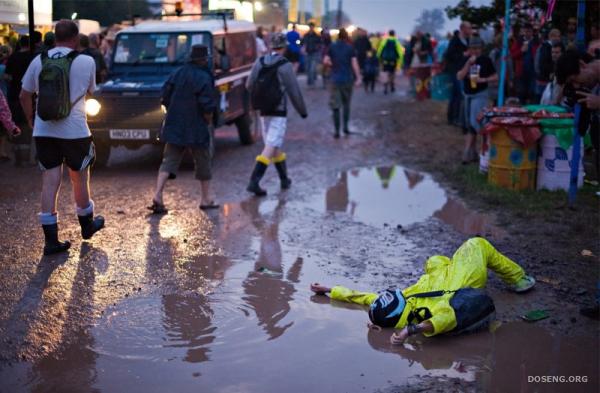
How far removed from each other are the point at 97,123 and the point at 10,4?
7.31 ft

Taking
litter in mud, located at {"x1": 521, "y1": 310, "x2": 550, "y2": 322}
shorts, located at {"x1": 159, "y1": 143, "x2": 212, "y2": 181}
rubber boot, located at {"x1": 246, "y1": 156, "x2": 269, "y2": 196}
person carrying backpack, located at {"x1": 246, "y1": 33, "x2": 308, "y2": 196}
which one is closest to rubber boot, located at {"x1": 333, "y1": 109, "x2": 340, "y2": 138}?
person carrying backpack, located at {"x1": 246, "y1": 33, "x2": 308, "y2": 196}

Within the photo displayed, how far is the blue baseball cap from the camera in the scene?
5.27 metres

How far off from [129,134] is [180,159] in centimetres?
286

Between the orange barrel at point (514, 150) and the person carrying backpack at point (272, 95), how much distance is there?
245 cm

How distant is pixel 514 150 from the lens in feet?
31.8

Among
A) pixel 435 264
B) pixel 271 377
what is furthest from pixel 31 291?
pixel 435 264

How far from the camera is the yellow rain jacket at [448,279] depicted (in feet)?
17.0

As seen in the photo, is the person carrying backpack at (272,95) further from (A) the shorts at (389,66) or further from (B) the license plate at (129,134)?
(A) the shorts at (389,66)

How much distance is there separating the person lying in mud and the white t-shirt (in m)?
2.86

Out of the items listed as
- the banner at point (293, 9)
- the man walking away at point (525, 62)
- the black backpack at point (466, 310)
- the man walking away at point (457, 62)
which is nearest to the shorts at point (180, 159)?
the black backpack at point (466, 310)

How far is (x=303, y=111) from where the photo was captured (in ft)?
32.8

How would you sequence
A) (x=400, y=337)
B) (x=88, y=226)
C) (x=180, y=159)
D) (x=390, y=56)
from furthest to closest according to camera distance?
(x=390, y=56)
(x=180, y=159)
(x=88, y=226)
(x=400, y=337)

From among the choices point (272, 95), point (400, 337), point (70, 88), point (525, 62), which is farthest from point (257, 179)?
point (525, 62)

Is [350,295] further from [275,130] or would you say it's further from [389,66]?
[389,66]
